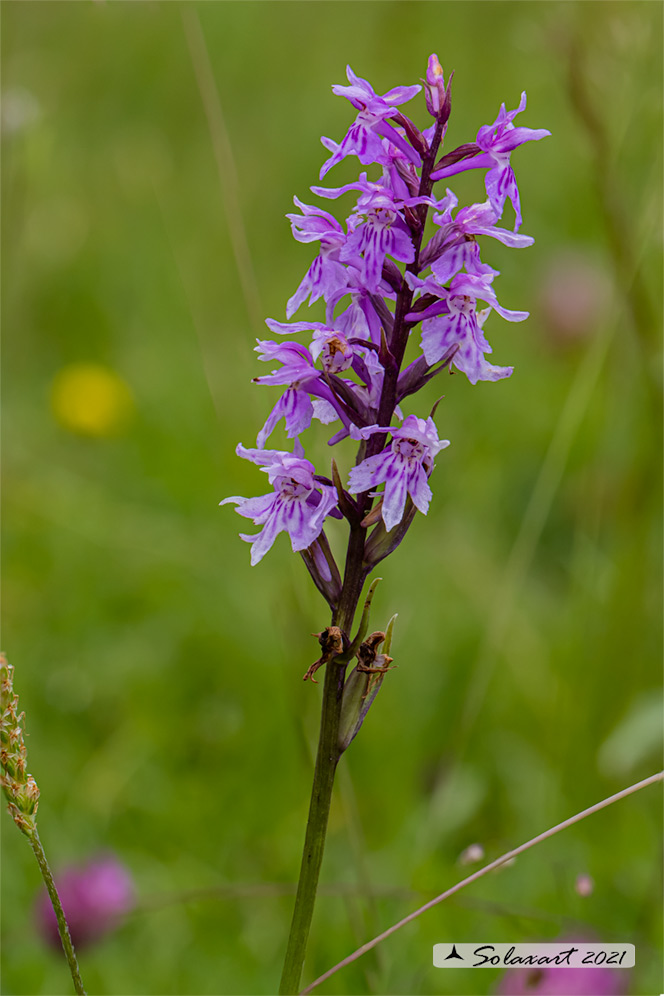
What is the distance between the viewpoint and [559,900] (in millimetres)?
2186

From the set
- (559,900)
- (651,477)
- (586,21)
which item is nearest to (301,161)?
(586,21)

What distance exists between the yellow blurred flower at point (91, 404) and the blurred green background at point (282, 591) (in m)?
0.01

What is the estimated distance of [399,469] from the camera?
4.01ft

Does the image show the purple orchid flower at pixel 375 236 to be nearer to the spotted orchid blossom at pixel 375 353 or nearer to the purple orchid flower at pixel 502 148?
the spotted orchid blossom at pixel 375 353

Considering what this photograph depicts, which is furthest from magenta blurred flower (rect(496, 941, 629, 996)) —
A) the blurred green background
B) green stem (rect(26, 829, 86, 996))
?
green stem (rect(26, 829, 86, 996))

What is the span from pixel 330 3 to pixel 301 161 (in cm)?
168

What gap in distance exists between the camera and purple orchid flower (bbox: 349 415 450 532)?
1.20 m

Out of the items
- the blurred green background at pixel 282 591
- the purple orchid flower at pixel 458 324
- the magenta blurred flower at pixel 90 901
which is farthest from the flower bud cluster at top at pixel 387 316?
the magenta blurred flower at pixel 90 901

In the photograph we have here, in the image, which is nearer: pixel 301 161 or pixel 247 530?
pixel 247 530

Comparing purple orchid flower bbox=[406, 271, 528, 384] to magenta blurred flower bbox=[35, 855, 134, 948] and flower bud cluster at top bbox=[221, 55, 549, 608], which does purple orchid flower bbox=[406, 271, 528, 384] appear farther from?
magenta blurred flower bbox=[35, 855, 134, 948]

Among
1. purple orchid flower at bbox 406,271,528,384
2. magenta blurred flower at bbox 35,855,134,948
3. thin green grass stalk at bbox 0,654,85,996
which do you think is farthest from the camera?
magenta blurred flower at bbox 35,855,134,948

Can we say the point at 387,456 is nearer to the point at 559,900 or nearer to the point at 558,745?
the point at 559,900

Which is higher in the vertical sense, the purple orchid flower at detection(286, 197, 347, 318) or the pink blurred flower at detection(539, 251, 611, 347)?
the pink blurred flower at detection(539, 251, 611, 347)

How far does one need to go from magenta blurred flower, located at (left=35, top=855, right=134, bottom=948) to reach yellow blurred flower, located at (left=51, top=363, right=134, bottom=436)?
6.40ft
